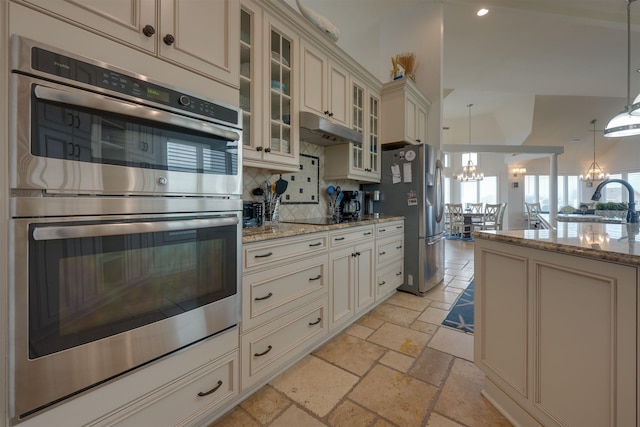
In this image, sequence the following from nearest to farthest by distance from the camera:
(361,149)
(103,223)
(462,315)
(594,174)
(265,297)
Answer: (103,223) → (265,297) → (462,315) → (361,149) → (594,174)

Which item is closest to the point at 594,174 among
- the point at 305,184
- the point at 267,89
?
the point at 305,184

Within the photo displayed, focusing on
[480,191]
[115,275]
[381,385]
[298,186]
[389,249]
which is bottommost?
[381,385]

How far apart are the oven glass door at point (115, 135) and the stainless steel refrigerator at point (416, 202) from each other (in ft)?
7.67

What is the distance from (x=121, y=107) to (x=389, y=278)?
2.64 metres

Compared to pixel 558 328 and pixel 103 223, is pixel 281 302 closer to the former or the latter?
pixel 103 223

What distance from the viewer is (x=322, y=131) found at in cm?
218

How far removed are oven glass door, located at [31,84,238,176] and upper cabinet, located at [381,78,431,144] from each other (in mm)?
2428

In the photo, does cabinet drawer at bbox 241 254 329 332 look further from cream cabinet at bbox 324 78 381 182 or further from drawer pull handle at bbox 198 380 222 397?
cream cabinet at bbox 324 78 381 182

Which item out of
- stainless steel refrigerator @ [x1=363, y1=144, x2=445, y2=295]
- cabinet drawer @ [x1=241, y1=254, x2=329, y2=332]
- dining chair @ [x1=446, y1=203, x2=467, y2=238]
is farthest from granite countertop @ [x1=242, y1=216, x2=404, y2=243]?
dining chair @ [x1=446, y1=203, x2=467, y2=238]

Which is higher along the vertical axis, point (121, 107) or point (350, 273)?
point (121, 107)

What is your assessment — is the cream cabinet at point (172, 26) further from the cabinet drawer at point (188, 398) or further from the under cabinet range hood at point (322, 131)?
the cabinet drawer at point (188, 398)

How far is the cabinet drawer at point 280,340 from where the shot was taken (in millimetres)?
1436

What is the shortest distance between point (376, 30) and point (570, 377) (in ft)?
14.7

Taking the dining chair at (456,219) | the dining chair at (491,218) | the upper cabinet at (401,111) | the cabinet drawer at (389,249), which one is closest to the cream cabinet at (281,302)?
the cabinet drawer at (389,249)
